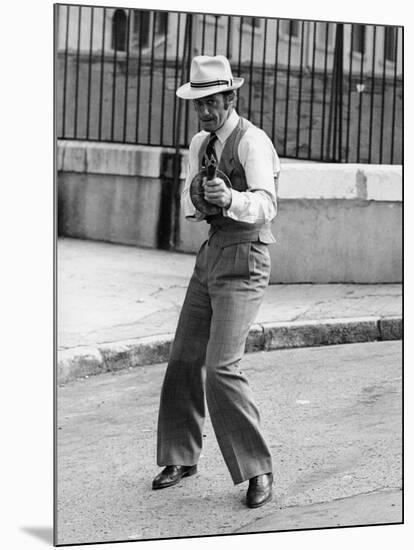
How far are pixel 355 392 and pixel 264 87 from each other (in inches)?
72.2

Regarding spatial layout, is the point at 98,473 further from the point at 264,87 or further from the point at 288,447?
the point at 264,87

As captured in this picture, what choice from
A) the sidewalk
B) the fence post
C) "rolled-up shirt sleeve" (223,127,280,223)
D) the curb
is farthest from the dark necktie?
the curb

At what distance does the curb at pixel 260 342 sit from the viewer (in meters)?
5.86

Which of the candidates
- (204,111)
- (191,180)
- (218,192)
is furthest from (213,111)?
(218,192)

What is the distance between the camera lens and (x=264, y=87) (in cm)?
691

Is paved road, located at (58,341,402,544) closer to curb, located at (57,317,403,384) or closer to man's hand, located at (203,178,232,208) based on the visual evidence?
curb, located at (57,317,403,384)

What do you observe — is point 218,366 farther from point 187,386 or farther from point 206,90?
point 206,90

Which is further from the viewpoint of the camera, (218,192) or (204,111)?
(204,111)

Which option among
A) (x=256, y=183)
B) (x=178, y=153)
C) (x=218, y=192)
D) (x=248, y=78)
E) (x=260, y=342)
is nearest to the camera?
(x=218, y=192)

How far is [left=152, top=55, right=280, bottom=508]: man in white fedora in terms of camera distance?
4820mm

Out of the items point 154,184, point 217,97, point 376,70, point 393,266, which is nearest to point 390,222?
point 393,266

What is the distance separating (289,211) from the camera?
21.2 feet

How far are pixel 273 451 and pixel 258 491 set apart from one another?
1.23 feet
